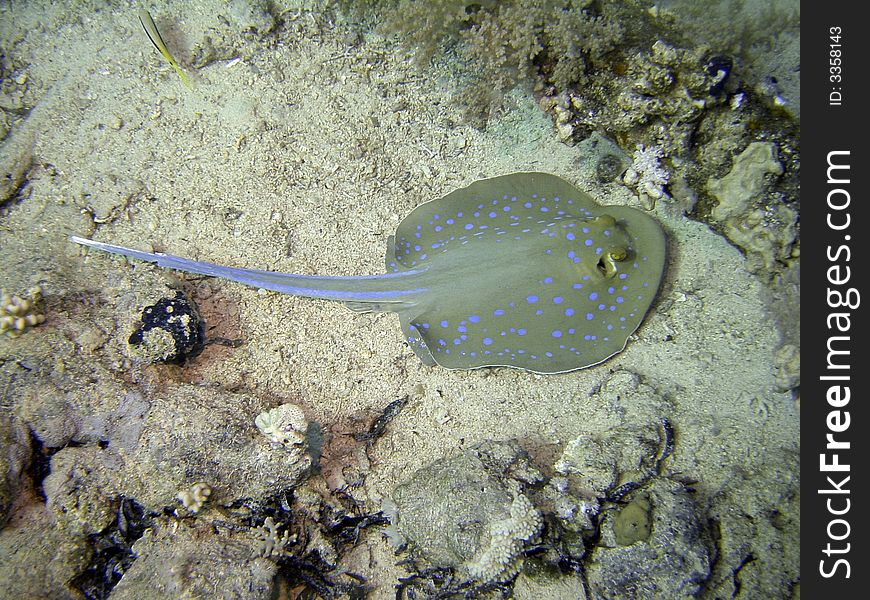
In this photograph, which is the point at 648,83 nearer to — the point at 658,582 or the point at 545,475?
the point at 545,475

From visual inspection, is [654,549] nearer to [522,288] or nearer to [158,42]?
[522,288]

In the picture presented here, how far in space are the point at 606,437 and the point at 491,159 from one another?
3.05 meters

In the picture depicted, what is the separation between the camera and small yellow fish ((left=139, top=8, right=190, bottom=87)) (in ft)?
15.4

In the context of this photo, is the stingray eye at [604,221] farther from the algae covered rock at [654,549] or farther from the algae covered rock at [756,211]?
the algae covered rock at [654,549]

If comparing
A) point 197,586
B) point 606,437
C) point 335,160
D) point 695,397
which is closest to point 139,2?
point 335,160

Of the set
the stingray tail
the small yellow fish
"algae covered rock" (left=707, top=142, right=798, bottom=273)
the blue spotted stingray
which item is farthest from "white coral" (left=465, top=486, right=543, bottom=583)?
the small yellow fish

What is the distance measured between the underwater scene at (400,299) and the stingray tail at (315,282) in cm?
3

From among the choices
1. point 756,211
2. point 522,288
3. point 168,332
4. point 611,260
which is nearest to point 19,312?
point 168,332

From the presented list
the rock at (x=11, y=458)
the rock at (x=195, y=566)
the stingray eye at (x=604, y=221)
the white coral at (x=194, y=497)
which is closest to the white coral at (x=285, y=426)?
the white coral at (x=194, y=497)

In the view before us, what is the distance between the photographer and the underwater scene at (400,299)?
332 cm

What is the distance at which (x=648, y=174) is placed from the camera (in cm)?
439

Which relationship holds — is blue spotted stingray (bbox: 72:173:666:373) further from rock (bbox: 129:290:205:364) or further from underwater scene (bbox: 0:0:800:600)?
rock (bbox: 129:290:205:364)

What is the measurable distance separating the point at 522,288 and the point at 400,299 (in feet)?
3.67

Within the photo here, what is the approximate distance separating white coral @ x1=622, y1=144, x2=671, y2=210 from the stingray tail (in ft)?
8.00
